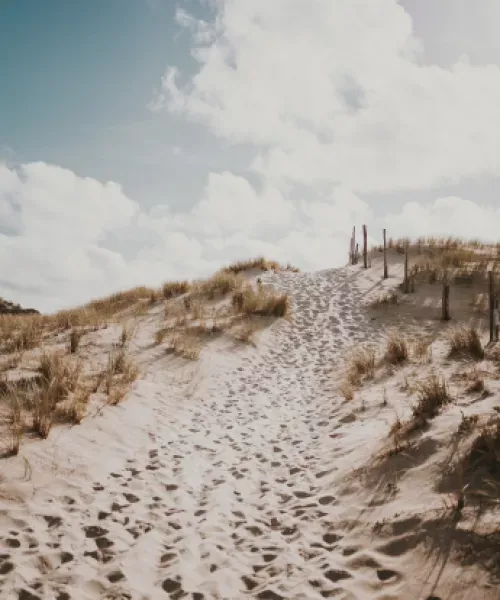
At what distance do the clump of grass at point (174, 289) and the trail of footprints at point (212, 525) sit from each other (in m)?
8.98

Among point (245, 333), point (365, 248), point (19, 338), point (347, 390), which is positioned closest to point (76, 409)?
point (19, 338)

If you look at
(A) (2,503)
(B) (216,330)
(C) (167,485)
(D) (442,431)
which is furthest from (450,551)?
(B) (216,330)

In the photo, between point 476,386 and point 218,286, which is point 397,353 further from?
point 218,286

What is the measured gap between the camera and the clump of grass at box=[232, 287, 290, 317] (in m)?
12.8

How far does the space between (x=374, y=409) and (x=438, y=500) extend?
2.72 meters

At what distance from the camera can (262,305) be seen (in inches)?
507

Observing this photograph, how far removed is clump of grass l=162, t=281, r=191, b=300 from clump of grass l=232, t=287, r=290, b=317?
2868 mm

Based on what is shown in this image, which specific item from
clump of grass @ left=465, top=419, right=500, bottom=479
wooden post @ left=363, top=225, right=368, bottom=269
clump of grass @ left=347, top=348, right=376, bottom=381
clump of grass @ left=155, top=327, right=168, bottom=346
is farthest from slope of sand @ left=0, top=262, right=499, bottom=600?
wooden post @ left=363, top=225, right=368, bottom=269

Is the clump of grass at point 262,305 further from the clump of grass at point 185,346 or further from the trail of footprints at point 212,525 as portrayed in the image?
the trail of footprints at point 212,525

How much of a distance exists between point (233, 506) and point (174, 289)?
39.3 feet

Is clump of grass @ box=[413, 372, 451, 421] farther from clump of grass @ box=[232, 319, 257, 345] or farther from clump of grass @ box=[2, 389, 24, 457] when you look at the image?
clump of grass @ box=[232, 319, 257, 345]

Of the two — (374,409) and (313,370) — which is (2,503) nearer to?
(374,409)

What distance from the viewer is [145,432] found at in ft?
19.1

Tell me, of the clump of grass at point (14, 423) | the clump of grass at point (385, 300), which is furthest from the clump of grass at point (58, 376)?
the clump of grass at point (385, 300)
